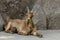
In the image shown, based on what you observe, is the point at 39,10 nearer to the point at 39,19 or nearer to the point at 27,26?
the point at 39,19

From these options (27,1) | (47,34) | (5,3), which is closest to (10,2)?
(5,3)

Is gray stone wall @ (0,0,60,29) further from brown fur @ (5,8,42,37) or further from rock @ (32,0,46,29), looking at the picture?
Result: brown fur @ (5,8,42,37)

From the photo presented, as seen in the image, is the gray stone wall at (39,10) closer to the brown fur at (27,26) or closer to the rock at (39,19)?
the rock at (39,19)

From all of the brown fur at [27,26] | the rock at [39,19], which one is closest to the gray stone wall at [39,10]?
the rock at [39,19]

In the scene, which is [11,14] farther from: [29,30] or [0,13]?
[29,30]

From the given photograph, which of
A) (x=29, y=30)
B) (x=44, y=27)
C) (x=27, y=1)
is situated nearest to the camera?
(x=29, y=30)

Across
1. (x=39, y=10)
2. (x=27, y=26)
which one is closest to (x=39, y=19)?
(x=39, y=10)

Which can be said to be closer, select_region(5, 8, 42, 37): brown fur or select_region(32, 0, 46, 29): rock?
select_region(5, 8, 42, 37): brown fur

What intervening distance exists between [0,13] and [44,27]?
601 millimetres

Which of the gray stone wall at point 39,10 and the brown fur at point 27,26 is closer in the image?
the brown fur at point 27,26

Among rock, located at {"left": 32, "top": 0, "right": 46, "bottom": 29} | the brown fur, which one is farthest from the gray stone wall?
the brown fur

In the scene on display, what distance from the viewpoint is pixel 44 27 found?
7.94 feet

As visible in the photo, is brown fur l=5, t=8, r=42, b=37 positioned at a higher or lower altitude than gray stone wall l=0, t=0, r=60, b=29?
lower

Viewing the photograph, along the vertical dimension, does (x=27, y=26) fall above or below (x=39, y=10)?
below
